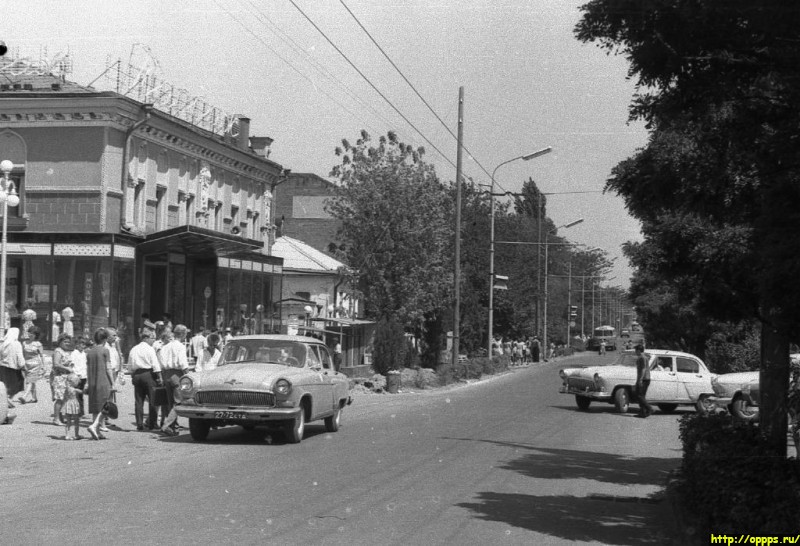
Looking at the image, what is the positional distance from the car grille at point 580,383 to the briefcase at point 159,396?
11557 millimetres

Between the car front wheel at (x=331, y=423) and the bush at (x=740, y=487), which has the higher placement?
the bush at (x=740, y=487)

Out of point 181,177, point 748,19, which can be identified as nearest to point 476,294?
point 181,177

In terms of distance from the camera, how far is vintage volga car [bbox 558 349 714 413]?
84.5 feet

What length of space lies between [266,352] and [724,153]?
10291 millimetres

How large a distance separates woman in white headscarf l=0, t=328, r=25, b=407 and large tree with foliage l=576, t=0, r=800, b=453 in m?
12.9

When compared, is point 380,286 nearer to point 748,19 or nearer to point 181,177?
point 181,177

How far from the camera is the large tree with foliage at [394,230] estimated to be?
4072cm

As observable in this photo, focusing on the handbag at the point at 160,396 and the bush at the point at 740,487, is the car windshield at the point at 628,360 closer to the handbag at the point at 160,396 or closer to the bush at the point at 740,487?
the handbag at the point at 160,396

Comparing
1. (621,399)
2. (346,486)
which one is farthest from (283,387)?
(621,399)

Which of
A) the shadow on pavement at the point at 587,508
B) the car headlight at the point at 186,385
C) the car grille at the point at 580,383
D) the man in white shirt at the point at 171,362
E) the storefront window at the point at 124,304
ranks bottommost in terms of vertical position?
the shadow on pavement at the point at 587,508

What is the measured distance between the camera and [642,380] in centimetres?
2456

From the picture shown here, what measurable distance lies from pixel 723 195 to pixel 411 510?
13.3 feet

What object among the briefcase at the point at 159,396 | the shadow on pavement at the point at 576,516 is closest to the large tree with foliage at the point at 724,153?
the shadow on pavement at the point at 576,516

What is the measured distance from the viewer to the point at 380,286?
40.9 meters
